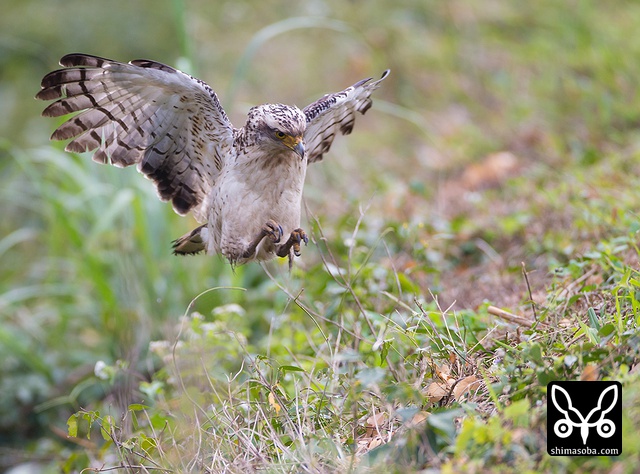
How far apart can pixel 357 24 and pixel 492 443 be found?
25.1 feet

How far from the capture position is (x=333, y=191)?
23.6ft

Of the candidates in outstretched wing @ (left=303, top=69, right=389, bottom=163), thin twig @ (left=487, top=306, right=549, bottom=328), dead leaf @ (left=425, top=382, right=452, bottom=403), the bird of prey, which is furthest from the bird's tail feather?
dead leaf @ (left=425, top=382, right=452, bottom=403)

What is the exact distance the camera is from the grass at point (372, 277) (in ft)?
9.61

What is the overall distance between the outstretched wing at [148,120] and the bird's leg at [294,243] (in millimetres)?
629

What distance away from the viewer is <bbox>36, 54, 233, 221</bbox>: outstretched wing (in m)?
3.77

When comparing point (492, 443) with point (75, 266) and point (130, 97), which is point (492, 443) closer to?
point (130, 97)

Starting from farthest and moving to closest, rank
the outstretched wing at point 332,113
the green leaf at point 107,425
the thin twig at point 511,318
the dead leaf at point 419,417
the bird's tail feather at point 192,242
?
1. the bird's tail feather at point 192,242
2. the outstretched wing at point 332,113
3. the thin twig at point 511,318
4. the green leaf at point 107,425
5. the dead leaf at point 419,417

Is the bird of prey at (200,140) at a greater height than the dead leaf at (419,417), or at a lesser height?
greater

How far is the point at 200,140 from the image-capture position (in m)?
4.23

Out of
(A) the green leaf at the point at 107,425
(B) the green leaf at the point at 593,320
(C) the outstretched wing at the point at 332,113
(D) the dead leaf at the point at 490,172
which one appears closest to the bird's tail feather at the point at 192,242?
(C) the outstretched wing at the point at 332,113

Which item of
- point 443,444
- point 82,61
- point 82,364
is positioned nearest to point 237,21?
point 82,364

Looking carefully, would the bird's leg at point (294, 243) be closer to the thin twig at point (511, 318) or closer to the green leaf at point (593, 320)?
the thin twig at point (511, 318)

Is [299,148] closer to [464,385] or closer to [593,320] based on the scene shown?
[464,385]

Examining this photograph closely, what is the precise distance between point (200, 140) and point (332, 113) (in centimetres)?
78
